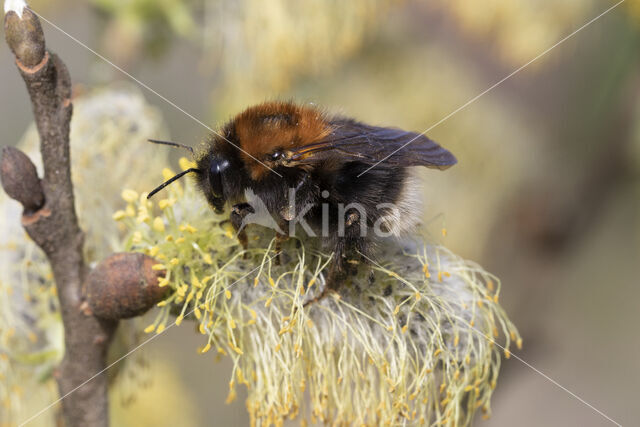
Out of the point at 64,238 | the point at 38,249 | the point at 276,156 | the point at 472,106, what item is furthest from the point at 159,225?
the point at 472,106

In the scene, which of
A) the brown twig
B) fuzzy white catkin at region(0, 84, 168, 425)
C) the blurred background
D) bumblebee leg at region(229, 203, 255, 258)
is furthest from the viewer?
the blurred background

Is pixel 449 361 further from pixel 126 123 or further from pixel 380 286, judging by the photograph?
pixel 126 123

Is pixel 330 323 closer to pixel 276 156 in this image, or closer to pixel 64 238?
pixel 276 156

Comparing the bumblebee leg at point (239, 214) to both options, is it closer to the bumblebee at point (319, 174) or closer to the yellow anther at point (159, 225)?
the bumblebee at point (319, 174)

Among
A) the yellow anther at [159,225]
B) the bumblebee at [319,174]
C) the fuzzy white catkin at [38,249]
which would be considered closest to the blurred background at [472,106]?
the fuzzy white catkin at [38,249]

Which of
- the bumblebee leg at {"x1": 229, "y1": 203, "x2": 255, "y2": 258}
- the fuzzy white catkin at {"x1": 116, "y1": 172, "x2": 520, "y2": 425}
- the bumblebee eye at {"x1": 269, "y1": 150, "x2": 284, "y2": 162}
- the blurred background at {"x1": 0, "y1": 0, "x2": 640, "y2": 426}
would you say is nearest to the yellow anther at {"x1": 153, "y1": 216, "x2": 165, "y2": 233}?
the fuzzy white catkin at {"x1": 116, "y1": 172, "x2": 520, "y2": 425}

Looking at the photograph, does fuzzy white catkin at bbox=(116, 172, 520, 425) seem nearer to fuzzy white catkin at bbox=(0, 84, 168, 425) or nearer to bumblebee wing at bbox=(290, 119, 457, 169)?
bumblebee wing at bbox=(290, 119, 457, 169)

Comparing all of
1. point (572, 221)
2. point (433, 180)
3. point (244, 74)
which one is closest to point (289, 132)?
point (244, 74)
